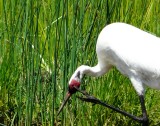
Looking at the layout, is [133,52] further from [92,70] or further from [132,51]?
[92,70]

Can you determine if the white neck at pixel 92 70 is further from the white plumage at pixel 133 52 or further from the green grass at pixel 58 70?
the green grass at pixel 58 70

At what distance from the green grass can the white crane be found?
21 cm

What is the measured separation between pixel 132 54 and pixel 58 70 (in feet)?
2.30

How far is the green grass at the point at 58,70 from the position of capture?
509cm

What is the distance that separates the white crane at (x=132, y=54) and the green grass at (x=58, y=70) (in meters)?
0.21

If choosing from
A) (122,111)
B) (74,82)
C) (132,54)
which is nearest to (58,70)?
(74,82)

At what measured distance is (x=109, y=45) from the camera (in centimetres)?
489

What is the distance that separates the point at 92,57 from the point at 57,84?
303mm

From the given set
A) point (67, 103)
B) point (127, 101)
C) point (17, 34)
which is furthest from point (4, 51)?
point (127, 101)

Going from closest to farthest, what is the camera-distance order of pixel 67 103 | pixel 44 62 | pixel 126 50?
pixel 126 50, pixel 67 103, pixel 44 62

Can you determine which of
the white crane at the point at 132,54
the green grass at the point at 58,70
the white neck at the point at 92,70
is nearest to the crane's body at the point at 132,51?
the white crane at the point at 132,54

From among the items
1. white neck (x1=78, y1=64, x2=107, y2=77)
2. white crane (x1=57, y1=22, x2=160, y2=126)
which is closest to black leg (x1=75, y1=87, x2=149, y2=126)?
white crane (x1=57, y1=22, x2=160, y2=126)

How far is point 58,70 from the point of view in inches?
209

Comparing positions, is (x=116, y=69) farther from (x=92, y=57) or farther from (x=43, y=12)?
(x=43, y=12)
